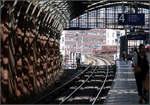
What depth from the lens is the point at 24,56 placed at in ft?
59.5

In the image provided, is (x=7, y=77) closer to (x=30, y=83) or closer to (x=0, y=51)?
(x=0, y=51)

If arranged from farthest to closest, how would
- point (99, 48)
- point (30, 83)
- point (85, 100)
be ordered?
1. point (99, 48)
2. point (30, 83)
3. point (85, 100)

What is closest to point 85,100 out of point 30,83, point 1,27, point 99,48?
point 30,83

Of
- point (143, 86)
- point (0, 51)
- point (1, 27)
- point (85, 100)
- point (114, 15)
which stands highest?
point (114, 15)

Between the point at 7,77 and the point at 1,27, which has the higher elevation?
the point at 1,27

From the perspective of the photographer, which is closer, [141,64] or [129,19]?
[141,64]

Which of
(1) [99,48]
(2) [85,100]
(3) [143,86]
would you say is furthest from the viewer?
(1) [99,48]

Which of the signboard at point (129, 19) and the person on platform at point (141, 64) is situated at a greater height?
the signboard at point (129, 19)

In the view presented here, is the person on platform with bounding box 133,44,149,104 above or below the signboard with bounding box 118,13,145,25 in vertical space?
below

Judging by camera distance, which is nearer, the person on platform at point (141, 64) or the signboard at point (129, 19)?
the person on platform at point (141, 64)

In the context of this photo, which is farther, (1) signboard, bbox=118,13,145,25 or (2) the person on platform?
(1) signboard, bbox=118,13,145,25

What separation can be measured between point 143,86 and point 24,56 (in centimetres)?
861

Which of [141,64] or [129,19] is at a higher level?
[129,19]

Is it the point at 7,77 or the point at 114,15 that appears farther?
the point at 114,15
